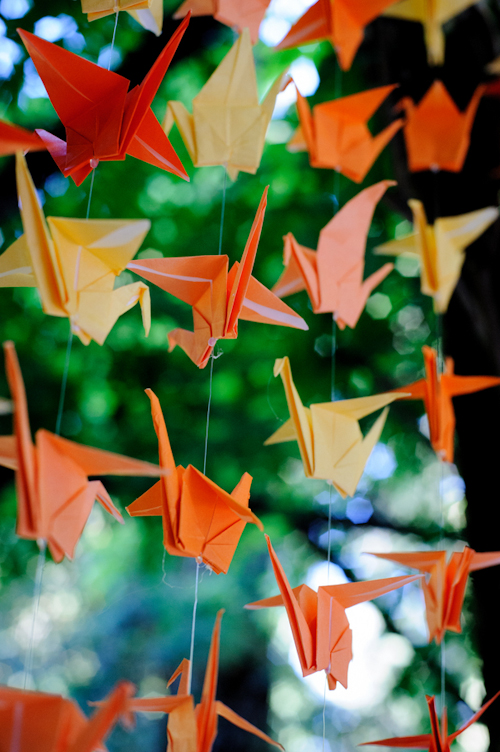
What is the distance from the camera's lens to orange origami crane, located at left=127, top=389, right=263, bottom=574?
402 millimetres

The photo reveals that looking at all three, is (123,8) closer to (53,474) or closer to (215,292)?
(215,292)

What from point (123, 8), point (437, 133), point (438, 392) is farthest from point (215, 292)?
point (437, 133)

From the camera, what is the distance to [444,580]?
1.86ft

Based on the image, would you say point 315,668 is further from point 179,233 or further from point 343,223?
point 179,233

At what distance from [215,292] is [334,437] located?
18 centimetres

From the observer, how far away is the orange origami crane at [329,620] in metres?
0.45

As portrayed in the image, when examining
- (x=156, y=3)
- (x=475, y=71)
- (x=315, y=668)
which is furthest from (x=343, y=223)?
(x=475, y=71)

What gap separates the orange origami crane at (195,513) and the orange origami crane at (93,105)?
17cm

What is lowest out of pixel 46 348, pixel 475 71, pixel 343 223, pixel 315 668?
pixel 315 668

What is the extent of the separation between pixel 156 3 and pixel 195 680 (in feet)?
4.15

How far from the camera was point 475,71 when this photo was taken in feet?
3.29

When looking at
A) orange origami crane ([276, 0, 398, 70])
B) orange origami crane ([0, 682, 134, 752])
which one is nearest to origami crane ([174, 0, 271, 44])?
orange origami crane ([276, 0, 398, 70])

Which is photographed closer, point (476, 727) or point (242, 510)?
point (242, 510)

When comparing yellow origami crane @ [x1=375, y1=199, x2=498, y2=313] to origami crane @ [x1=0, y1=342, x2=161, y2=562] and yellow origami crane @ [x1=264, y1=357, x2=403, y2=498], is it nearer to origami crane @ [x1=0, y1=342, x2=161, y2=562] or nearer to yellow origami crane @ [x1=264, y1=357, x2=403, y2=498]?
yellow origami crane @ [x1=264, y1=357, x2=403, y2=498]
